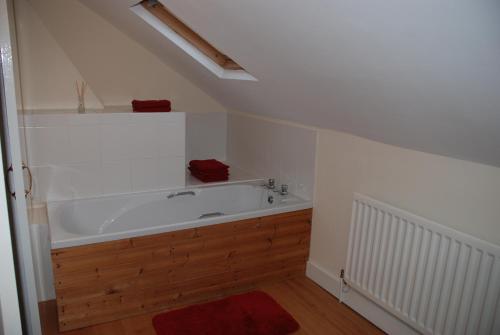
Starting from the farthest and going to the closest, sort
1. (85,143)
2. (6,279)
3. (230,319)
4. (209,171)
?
(209,171) < (85,143) < (230,319) < (6,279)

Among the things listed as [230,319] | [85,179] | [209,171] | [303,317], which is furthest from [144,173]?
[303,317]

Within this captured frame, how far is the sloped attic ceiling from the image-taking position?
125 cm

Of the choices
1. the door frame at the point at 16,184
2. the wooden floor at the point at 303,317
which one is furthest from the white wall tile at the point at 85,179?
the door frame at the point at 16,184

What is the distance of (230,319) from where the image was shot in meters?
2.69

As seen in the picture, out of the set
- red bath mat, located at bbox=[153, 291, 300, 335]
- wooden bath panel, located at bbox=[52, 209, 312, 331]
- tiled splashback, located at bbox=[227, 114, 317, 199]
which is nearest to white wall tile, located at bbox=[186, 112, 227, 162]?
tiled splashback, located at bbox=[227, 114, 317, 199]

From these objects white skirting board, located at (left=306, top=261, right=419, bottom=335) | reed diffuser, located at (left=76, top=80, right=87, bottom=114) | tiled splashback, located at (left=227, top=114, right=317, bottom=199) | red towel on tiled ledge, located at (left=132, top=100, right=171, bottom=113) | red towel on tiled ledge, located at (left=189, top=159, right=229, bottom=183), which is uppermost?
reed diffuser, located at (left=76, top=80, right=87, bottom=114)

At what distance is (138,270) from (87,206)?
32.3 inches

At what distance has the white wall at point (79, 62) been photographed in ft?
10.5

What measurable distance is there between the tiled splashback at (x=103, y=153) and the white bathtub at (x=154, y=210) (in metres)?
0.12

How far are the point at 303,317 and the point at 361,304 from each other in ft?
1.35

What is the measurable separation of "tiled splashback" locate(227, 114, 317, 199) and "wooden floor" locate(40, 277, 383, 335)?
2.45ft

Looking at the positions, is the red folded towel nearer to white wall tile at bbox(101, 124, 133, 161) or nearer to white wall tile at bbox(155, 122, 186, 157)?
white wall tile at bbox(155, 122, 186, 157)

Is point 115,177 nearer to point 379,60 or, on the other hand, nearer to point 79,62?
point 79,62

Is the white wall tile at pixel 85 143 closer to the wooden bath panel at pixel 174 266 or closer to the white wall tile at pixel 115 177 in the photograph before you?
the white wall tile at pixel 115 177
